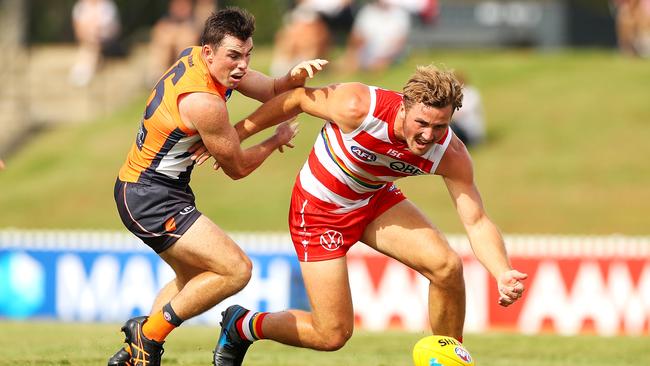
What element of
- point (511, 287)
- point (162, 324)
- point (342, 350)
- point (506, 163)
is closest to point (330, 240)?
point (162, 324)

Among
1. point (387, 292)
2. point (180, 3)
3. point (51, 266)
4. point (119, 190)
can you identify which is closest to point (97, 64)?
point (180, 3)

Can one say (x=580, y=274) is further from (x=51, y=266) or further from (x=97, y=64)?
(x=97, y=64)

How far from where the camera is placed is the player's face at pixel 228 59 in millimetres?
7730

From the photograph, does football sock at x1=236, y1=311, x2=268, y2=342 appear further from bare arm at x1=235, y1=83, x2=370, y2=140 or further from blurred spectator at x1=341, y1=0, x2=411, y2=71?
blurred spectator at x1=341, y1=0, x2=411, y2=71

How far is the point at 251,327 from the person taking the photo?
834 centimetres

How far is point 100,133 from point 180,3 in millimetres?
3545

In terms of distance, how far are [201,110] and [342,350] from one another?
3.83 m

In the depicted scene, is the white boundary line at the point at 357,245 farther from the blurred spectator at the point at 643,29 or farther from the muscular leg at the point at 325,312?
the blurred spectator at the point at 643,29

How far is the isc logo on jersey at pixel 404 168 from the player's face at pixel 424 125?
0.25 m

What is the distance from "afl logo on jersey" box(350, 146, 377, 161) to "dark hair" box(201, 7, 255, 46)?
3.26 feet

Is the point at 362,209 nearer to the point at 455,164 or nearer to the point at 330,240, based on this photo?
the point at 330,240

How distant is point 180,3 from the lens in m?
21.8

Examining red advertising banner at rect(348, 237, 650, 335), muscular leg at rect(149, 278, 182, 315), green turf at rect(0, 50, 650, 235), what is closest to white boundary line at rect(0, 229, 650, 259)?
red advertising banner at rect(348, 237, 650, 335)

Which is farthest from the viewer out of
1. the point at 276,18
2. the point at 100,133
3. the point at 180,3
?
the point at 276,18
